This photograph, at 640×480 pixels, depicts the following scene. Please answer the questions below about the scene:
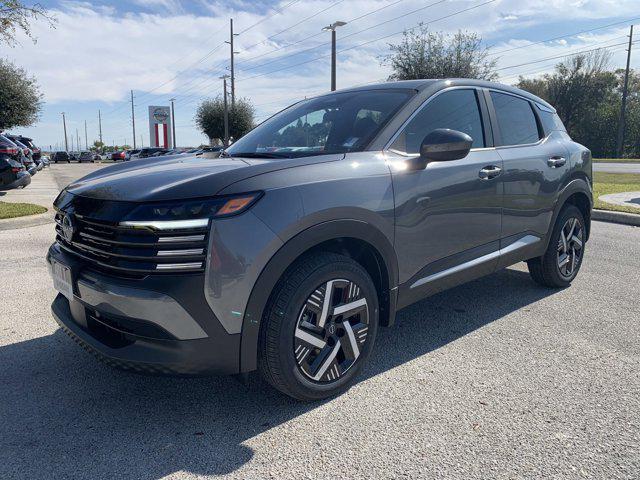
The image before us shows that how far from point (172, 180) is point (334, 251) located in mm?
933

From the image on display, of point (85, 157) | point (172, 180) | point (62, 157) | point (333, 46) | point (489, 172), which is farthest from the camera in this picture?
point (85, 157)

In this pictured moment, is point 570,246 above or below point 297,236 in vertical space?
below

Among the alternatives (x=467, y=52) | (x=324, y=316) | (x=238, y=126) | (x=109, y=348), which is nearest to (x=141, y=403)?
(x=109, y=348)

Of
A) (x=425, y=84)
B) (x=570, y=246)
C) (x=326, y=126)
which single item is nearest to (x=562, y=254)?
(x=570, y=246)

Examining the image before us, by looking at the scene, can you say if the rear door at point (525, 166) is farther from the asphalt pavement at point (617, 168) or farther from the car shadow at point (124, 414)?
the asphalt pavement at point (617, 168)

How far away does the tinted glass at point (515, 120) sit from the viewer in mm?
3862

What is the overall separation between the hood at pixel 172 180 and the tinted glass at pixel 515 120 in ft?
5.72

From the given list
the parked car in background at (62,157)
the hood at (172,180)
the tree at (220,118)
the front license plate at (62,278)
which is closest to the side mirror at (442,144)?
the hood at (172,180)

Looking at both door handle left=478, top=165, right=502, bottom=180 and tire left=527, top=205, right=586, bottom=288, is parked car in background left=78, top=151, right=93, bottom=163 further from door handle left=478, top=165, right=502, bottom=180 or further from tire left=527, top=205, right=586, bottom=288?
door handle left=478, top=165, right=502, bottom=180

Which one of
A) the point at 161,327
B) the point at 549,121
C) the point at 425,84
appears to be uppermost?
the point at 425,84

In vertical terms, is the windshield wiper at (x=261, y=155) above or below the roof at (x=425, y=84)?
below

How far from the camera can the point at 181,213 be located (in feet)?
7.10

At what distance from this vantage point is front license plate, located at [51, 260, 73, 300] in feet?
8.40

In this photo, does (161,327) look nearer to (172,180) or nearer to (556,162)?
(172,180)
